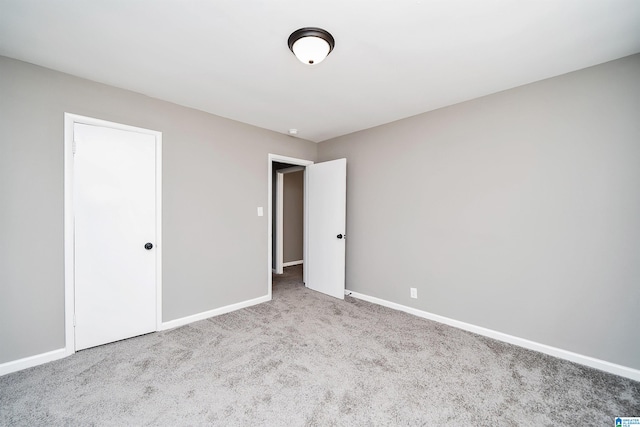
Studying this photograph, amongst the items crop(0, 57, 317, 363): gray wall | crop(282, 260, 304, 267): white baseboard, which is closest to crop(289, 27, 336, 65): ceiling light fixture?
crop(0, 57, 317, 363): gray wall

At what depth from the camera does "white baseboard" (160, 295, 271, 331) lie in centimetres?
293

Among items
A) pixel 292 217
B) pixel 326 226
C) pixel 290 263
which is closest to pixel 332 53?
pixel 326 226

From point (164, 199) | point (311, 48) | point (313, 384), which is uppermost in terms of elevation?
point (311, 48)

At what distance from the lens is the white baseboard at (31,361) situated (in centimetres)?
209

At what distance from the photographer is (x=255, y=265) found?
371cm

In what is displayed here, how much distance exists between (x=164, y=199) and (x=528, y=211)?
364cm

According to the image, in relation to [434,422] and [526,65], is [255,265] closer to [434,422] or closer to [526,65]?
[434,422]

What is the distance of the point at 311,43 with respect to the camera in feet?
5.84

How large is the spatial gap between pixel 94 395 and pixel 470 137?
393cm

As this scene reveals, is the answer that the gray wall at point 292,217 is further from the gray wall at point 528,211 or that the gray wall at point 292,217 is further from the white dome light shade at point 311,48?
the white dome light shade at point 311,48

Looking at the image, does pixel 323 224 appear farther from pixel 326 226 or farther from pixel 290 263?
pixel 290 263

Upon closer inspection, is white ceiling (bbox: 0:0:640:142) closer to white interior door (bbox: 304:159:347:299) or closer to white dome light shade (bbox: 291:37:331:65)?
white dome light shade (bbox: 291:37:331:65)

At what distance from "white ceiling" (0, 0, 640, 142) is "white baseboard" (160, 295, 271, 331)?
2.42 m

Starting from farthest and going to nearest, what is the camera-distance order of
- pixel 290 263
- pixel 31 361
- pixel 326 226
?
pixel 290 263, pixel 326 226, pixel 31 361
